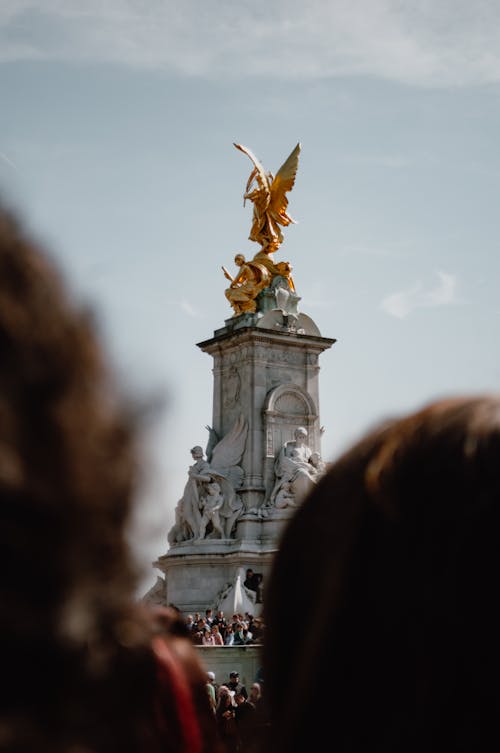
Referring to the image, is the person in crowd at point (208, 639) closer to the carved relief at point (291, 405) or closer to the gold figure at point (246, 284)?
the carved relief at point (291, 405)

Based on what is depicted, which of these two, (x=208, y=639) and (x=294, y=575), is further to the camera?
(x=208, y=639)

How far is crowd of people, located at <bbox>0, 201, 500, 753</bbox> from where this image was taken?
109cm

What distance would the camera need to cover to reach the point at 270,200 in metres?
29.0

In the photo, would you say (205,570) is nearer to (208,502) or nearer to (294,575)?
(208,502)

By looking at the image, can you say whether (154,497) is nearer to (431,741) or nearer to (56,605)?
(56,605)

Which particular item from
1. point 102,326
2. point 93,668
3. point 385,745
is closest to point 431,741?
point 385,745

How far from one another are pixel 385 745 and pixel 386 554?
0.67ft

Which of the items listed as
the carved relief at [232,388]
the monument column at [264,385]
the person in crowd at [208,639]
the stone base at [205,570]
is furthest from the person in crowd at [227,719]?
the carved relief at [232,388]

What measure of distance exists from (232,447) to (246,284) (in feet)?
14.6

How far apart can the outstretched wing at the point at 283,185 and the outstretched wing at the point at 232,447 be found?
6.30m

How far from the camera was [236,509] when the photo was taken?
81.3 ft

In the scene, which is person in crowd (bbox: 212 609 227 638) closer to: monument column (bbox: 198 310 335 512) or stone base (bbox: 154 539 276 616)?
stone base (bbox: 154 539 276 616)

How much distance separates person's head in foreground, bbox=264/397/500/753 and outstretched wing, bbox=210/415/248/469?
79.5 feet

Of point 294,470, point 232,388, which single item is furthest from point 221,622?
point 232,388
